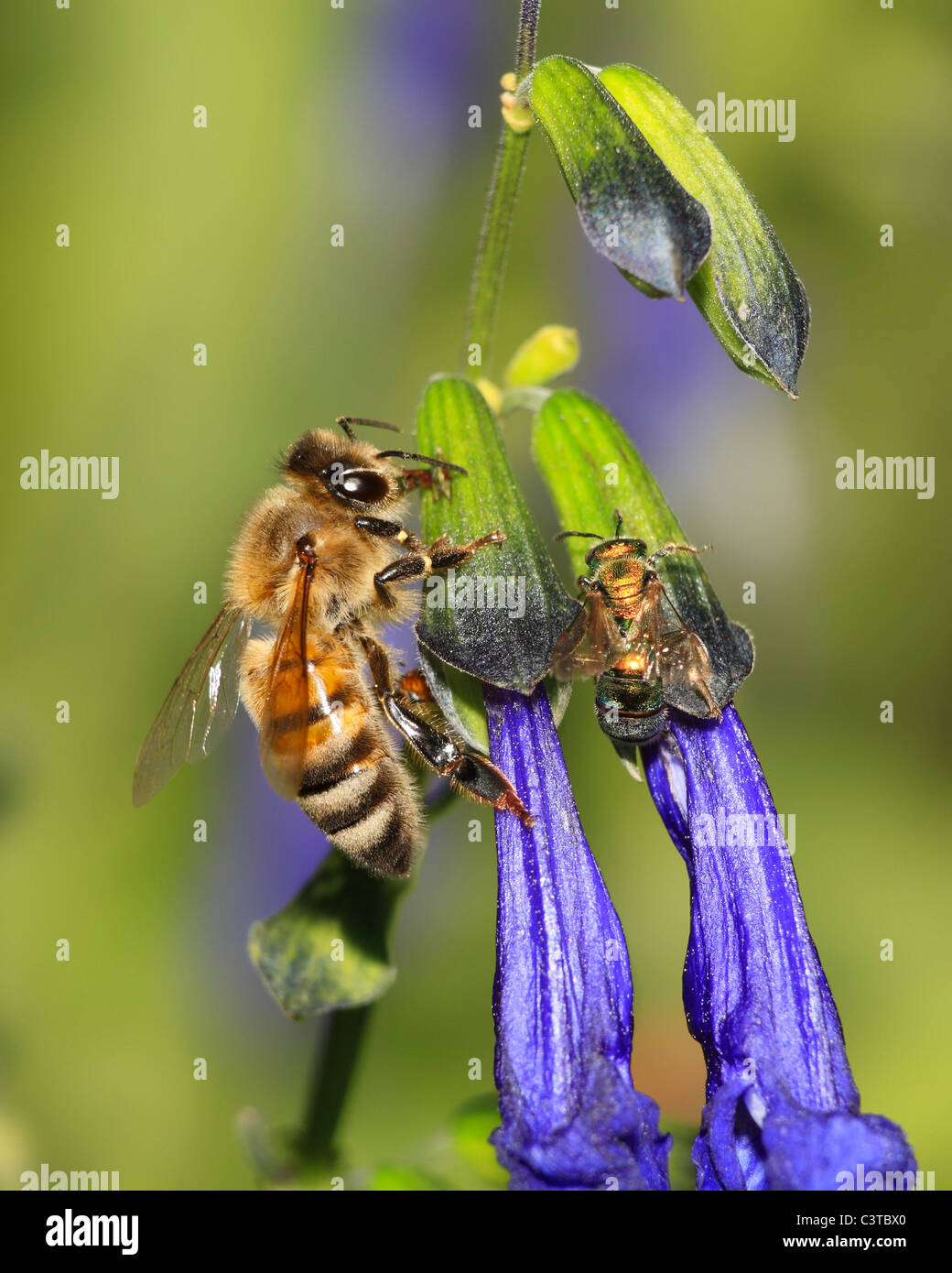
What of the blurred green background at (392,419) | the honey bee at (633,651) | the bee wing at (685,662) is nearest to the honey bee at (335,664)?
the honey bee at (633,651)

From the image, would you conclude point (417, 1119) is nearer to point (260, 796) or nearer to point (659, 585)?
point (260, 796)

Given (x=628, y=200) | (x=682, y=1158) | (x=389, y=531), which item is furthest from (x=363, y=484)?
(x=682, y=1158)

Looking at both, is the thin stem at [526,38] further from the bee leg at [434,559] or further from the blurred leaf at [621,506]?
the bee leg at [434,559]

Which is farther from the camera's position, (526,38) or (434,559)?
(526,38)

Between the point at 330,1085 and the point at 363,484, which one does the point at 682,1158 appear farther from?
the point at 363,484

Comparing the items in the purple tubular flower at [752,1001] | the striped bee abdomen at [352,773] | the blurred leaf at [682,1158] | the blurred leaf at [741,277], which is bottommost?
the blurred leaf at [682,1158]
